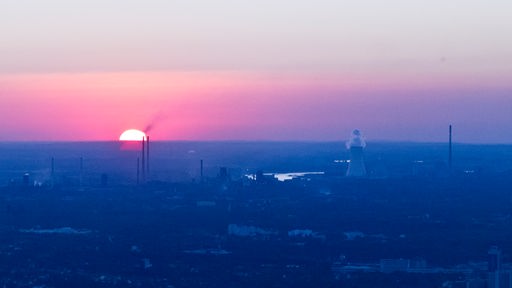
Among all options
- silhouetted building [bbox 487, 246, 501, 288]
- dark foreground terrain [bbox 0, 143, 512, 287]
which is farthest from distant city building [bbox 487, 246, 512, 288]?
dark foreground terrain [bbox 0, 143, 512, 287]

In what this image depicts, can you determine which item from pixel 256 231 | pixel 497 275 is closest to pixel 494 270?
pixel 497 275

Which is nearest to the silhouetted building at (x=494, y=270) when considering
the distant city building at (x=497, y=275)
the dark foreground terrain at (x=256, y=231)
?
the distant city building at (x=497, y=275)

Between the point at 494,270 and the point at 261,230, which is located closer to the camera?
the point at 494,270

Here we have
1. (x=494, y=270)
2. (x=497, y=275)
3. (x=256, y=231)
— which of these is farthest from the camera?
(x=256, y=231)

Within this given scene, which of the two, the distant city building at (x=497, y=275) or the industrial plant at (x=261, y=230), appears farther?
the industrial plant at (x=261, y=230)

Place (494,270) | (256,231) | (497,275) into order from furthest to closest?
1. (256,231)
2. (494,270)
3. (497,275)

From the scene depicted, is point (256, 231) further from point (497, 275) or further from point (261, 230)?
point (497, 275)

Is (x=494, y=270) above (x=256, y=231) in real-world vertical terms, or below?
above

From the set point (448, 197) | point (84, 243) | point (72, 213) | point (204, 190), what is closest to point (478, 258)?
point (84, 243)

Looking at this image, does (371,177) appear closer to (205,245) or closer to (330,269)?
(205,245)

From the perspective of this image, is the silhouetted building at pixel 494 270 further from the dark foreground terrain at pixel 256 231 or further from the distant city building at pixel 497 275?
the dark foreground terrain at pixel 256 231

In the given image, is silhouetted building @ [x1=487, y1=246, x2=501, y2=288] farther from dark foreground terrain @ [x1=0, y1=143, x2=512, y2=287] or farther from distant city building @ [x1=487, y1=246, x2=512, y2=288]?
dark foreground terrain @ [x1=0, y1=143, x2=512, y2=287]
